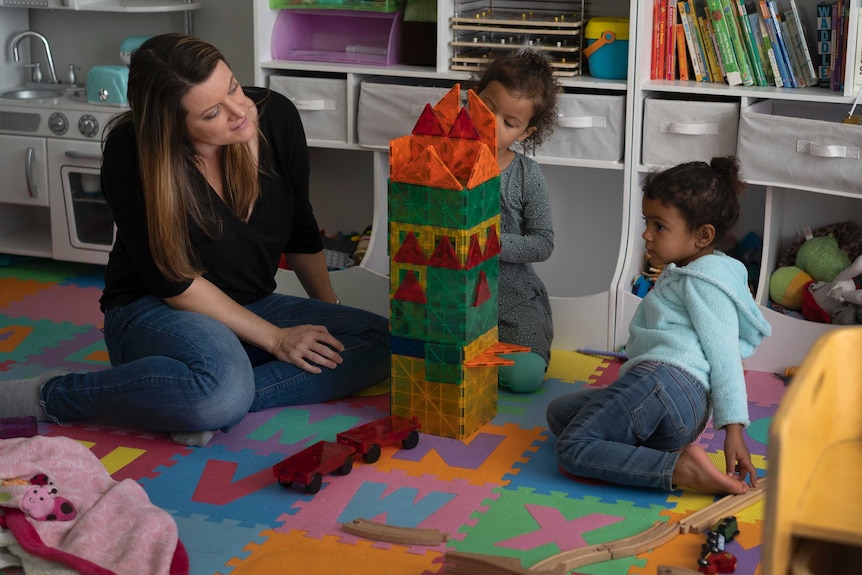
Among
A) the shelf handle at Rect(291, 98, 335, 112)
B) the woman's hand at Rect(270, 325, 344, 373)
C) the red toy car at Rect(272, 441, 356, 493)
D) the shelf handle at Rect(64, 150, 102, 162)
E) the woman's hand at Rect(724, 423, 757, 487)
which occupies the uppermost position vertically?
the shelf handle at Rect(291, 98, 335, 112)

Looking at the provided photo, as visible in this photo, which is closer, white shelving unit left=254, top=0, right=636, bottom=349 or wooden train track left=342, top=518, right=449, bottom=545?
wooden train track left=342, top=518, right=449, bottom=545

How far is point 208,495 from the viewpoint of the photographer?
1.96 m

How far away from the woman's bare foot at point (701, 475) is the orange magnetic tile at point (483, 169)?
63cm

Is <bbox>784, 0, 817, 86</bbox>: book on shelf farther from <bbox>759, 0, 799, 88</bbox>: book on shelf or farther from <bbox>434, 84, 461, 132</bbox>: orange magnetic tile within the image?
<bbox>434, 84, 461, 132</bbox>: orange magnetic tile

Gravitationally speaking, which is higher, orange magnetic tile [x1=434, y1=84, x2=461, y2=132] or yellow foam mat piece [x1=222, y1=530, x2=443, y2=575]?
orange magnetic tile [x1=434, y1=84, x2=461, y2=132]

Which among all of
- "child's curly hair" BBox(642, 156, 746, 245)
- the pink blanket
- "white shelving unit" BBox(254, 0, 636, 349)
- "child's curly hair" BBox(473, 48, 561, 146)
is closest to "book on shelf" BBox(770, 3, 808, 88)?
"white shelving unit" BBox(254, 0, 636, 349)

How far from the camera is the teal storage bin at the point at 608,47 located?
2697 mm

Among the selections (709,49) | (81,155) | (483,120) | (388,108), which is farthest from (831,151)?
(81,155)

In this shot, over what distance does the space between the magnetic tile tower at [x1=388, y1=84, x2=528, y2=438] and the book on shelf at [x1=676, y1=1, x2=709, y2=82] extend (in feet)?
2.55

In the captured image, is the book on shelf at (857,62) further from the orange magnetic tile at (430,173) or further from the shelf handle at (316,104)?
the shelf handle at (316,104)

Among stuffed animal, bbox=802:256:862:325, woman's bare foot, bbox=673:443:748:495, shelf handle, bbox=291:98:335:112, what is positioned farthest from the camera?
shelf handle, bbox=291:98:335:112

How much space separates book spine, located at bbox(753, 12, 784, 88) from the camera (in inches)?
102

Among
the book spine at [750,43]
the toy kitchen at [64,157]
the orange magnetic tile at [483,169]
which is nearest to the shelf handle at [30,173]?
the toy kitchen at [64,157]

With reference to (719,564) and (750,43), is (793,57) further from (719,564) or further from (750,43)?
(719,564)
